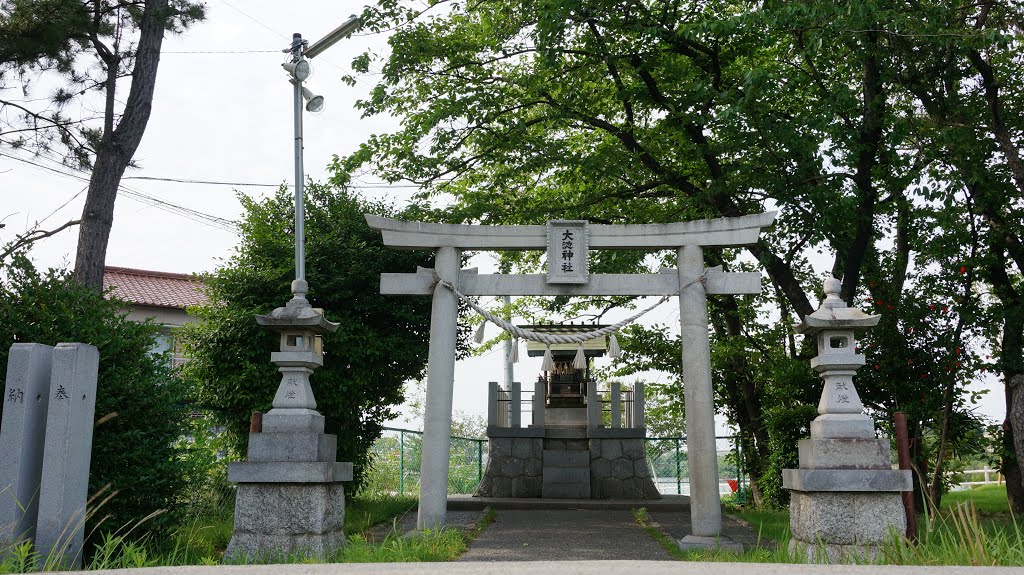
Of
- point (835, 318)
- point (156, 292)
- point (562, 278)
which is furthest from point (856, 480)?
point (156, 292)

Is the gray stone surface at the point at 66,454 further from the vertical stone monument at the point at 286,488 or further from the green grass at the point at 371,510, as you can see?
the green grass at the point at 371,510

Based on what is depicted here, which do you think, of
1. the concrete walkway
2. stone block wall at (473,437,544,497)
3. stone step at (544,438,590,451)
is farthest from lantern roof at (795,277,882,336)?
stone step at (544,438,590,451)

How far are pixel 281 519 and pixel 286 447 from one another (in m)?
0.63

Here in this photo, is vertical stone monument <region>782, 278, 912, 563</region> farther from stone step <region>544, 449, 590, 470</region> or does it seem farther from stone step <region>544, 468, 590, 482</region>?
stone step <region>544, 449, 590, 470</region>

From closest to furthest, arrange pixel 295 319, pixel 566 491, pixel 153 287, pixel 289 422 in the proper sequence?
pixel 289 422, pixel 295 319, pixel 566 491, pixel 153 287

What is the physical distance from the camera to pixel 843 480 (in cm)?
691

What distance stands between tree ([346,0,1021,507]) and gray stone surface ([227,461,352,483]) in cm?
638

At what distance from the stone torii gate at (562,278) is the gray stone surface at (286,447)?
2.11m

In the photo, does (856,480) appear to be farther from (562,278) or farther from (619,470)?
(619,470)

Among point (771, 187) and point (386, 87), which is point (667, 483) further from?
point (386, 87)

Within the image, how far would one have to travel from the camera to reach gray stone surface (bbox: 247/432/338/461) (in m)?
7.28

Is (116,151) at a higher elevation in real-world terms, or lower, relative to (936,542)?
higher

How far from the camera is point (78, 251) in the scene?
1060 centimetres

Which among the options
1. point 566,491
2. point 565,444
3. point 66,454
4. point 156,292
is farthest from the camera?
point 156,292
